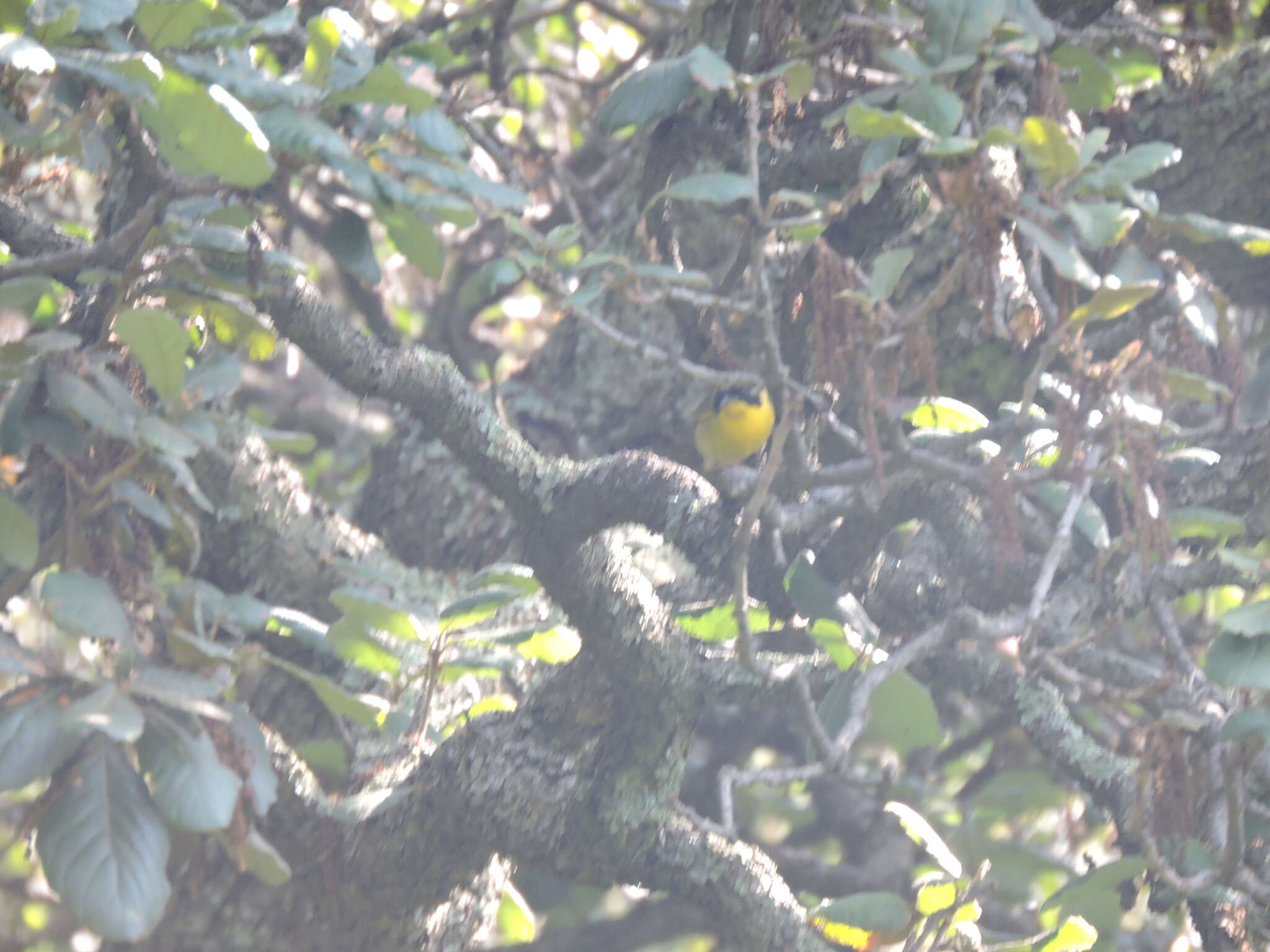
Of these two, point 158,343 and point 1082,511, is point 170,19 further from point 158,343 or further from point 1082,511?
point 1082,511

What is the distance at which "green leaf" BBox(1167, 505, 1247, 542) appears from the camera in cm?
Answer: 127

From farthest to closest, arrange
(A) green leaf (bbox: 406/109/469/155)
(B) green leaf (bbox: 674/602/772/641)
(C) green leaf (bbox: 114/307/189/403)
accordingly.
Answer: (B) green leaf (bbox: 674/602/772/641) < (A) green leaf (bbox: 406/109/469/155) < (C) green leaf (bbox: 114/307/189/403)

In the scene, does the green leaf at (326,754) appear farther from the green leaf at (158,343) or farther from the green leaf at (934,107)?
the green leaf at (934,107)

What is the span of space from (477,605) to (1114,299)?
2.22ft

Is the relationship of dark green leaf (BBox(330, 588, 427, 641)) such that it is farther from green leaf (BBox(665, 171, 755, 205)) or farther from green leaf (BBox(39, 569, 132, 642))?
green leaf (BBox(665, 171, 755, 205))

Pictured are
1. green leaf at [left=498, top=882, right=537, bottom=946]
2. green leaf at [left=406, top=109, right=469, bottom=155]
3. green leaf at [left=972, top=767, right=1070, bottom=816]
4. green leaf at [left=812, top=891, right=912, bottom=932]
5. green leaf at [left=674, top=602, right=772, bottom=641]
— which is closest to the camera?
green leaf at [left=812, top=891, right=912, bottom=932]

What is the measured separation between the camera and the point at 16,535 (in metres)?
1.02

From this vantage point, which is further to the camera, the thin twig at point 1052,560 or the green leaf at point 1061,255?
the thin twig at point 1052,560

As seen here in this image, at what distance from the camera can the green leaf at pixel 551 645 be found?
119cm

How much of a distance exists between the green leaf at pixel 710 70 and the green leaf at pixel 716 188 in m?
0.10

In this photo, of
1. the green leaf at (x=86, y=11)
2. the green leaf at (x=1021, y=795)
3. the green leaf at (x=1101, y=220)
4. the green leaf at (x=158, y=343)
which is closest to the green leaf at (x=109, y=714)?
the green leaf at (x=158, y=343)

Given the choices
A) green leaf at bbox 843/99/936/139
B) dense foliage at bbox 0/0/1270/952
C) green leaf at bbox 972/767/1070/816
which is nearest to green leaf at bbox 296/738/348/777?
dense foliage at bbox 0/0/1270/952

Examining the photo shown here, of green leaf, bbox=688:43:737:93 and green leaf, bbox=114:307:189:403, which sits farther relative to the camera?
green leaf, bbox=688:43:737:93

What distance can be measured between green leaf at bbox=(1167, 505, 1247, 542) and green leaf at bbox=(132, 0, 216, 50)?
1154 mm
